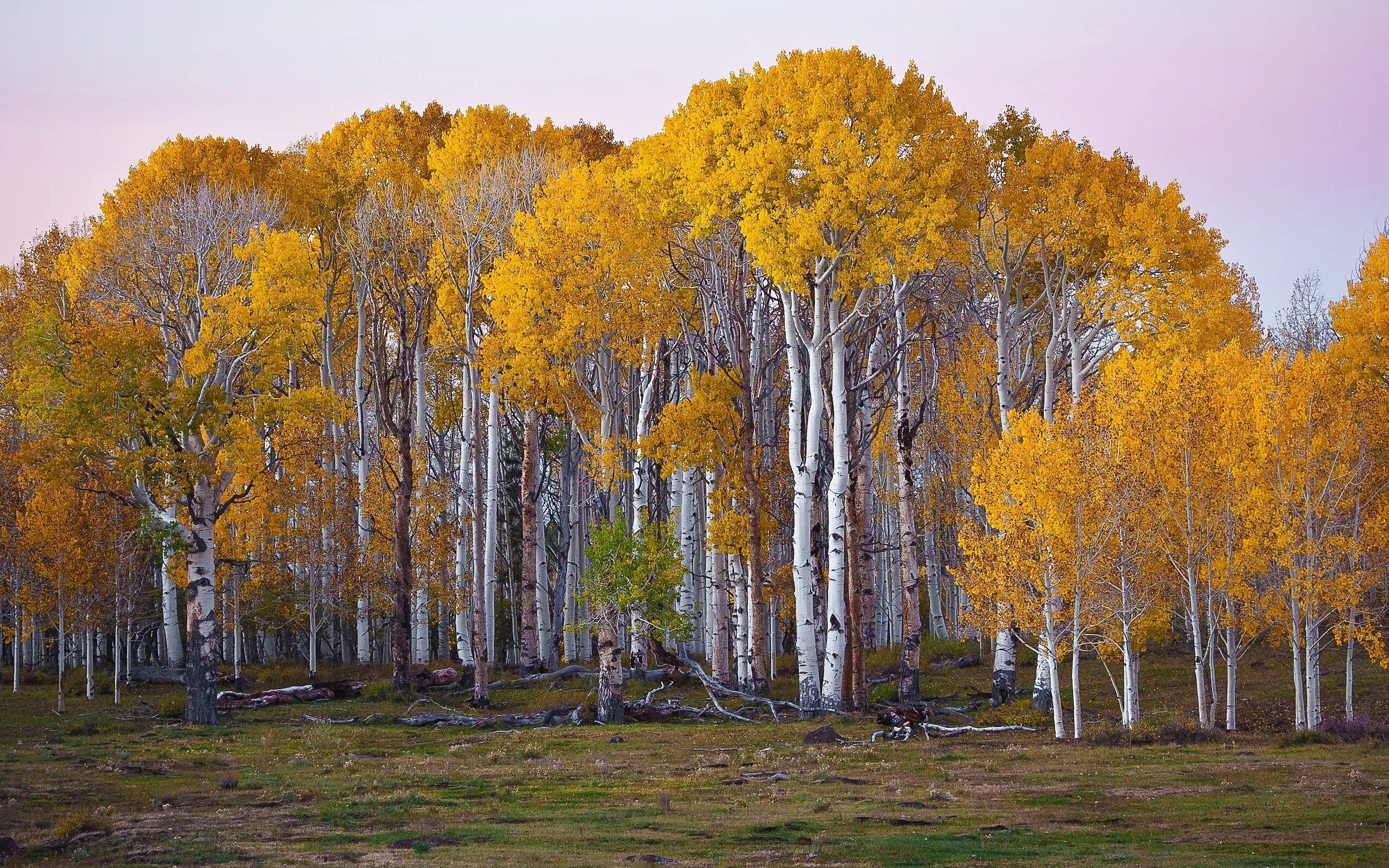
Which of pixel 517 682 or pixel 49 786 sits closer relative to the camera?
pixel 49 786

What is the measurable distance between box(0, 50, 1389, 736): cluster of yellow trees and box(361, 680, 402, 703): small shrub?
92 centimetres

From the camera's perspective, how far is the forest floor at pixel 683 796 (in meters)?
12.3

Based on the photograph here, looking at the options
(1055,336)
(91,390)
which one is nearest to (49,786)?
(91,390)

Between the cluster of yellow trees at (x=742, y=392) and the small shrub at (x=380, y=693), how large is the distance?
0.92 m

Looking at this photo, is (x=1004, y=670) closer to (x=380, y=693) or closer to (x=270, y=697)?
(x=380, y=693)

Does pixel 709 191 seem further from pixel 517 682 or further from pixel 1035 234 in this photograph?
pixel 517 682

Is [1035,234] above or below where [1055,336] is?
above

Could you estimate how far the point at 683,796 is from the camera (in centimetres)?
1673

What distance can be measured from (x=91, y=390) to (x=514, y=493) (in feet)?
104

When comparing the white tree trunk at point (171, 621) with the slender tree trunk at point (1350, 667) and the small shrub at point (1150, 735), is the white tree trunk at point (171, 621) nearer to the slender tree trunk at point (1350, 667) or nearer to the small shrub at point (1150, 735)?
the small shrub at point (1150, 735)

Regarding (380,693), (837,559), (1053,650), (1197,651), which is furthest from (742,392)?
(380,693)

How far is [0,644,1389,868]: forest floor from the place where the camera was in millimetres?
12320

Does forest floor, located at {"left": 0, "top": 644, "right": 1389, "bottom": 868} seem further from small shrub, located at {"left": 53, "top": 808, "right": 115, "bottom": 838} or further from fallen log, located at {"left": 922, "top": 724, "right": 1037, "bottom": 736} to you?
fallen log, located at {"left": 922, "top": 724, "right": 1037, "bottom": 736}

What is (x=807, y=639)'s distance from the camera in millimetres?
25547
